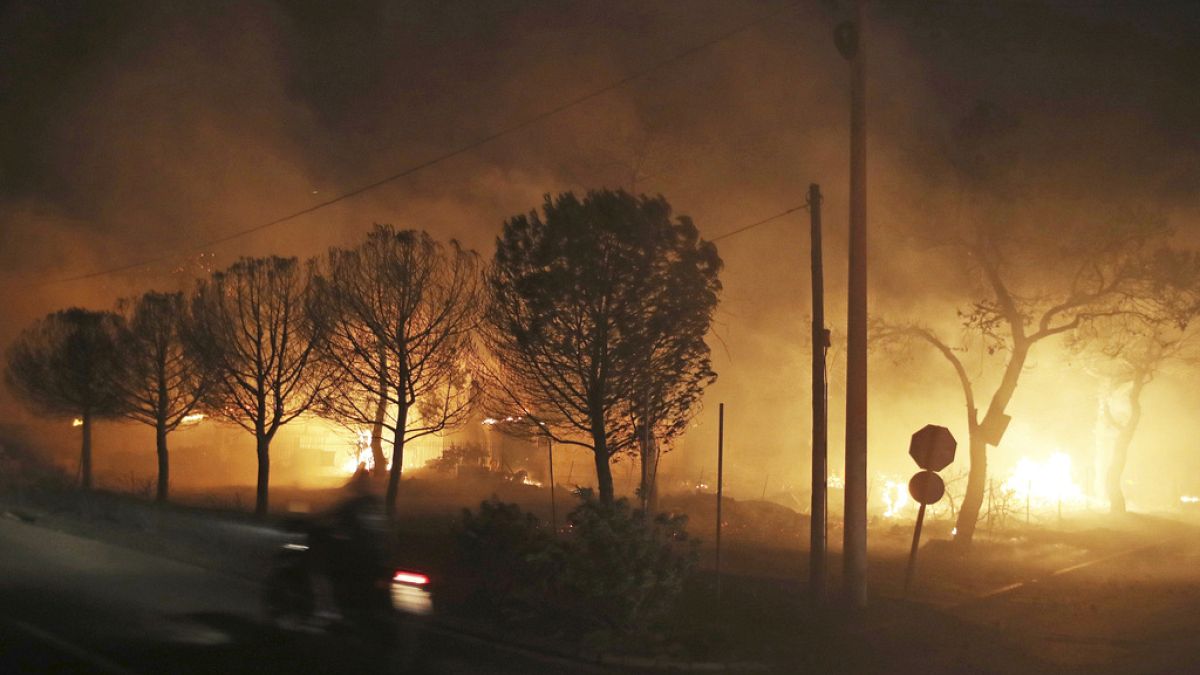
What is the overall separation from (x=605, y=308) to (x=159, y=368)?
17.7m

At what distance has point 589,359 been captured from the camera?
16.9m

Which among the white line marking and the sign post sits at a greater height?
the sign post

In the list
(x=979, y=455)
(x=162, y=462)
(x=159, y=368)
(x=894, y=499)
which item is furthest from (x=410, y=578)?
(x=894, y=499)

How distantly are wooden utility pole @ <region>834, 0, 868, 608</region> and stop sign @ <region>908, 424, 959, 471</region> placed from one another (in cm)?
112

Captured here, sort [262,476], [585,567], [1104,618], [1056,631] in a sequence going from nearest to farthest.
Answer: [585,567] < [1056,631] < [1104,618] < [262,476]

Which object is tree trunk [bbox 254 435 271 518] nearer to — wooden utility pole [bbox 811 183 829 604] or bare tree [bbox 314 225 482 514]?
bare tree [bbox 314 225 482 514]

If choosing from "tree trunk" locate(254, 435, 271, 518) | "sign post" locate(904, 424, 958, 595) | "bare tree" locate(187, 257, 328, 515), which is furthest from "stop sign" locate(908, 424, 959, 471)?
"tree trunk" locate(254, 435, 271, 518)

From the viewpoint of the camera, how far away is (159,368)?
28.4m

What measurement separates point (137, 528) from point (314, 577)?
29.1 feet

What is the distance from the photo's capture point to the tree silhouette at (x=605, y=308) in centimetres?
1664

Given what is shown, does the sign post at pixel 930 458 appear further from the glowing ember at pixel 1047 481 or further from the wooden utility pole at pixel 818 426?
the glowing ember at pixel 1047 481

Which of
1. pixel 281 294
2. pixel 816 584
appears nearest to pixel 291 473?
pixel 281 294

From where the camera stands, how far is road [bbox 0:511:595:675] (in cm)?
775

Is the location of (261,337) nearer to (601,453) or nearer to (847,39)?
(601,453)
